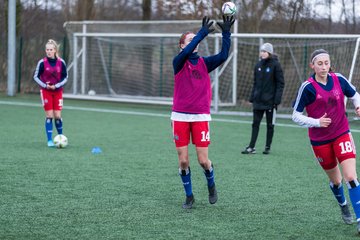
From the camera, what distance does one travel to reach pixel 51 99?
43.2ft

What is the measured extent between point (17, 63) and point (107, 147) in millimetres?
16598

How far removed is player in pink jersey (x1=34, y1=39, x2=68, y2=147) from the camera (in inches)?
510

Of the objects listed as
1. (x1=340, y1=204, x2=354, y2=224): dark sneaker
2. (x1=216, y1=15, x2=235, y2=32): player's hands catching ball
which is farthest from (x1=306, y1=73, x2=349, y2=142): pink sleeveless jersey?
(x1=216, y1=15, x2=235, y2=32): player's hands catching ball

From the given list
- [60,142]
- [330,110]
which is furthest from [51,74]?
[330,110]

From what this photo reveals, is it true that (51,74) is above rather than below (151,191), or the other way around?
above

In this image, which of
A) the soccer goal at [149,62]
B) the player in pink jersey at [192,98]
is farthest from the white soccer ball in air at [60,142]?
the soccer goal at [149,62]

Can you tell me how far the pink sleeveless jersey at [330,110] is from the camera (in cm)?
689

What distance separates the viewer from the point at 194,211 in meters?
7.75

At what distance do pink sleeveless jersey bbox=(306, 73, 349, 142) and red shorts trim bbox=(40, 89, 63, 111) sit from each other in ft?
23.3

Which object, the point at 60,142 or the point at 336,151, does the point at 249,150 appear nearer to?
the point at 60,142

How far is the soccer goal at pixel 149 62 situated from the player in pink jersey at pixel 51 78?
27.7 feet

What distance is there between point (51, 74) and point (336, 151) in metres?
7.35

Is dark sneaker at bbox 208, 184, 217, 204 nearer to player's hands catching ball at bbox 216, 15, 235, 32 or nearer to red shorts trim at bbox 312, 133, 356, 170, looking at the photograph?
red shorts trim at bbox 312, 133, 356, 170

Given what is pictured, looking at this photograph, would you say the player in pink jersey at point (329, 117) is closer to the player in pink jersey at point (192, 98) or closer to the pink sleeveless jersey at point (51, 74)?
the player in pink jersey at point (192, 98)
